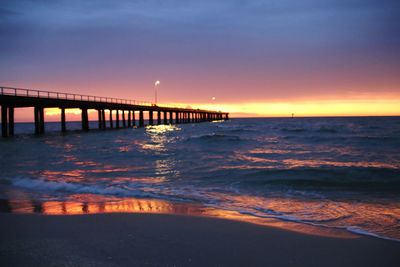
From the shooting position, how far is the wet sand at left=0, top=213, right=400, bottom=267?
10.5ft

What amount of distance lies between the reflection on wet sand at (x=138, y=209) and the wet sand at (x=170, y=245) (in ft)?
1.08

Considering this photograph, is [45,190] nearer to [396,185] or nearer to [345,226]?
[345,226]

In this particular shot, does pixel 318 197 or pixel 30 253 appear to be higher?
pixel 30 253

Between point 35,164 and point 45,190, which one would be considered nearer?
point 45,190

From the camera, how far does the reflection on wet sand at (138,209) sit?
15.3 feet

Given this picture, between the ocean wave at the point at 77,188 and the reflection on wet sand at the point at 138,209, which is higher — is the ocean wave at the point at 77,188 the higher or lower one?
the lower one

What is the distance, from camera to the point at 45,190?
25.3ft

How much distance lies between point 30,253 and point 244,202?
13.7 ft

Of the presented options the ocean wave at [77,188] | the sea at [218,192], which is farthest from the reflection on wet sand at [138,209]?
the ocean wave at [77,188]

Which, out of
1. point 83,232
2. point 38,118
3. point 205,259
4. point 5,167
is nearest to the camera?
point 205,259

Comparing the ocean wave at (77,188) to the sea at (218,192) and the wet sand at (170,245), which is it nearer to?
the sea at (218,192)

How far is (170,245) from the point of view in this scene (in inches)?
143

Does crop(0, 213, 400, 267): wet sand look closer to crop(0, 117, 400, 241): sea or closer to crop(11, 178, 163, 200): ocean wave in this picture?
crop(0, 117, 400, 241): sea

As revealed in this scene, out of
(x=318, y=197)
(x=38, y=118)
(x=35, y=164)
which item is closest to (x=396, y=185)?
(x=318, y=197)
